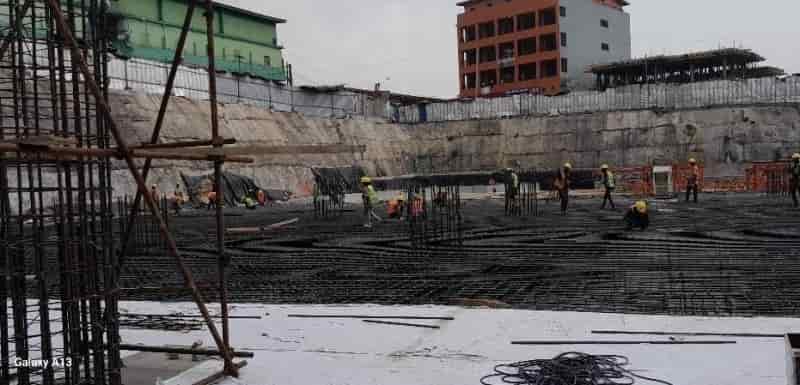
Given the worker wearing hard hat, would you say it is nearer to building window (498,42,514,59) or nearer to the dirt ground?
the dirt ground

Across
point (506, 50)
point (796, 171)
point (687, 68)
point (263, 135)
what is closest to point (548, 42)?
point (506, 50)

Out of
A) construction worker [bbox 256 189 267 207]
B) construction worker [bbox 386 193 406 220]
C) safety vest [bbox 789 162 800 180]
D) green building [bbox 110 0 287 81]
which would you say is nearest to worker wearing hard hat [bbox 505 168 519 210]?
construction worker [bbox 386 193 406 220]

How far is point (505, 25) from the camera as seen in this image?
64312 millimetres

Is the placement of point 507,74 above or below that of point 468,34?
below

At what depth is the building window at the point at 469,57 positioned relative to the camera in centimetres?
6638

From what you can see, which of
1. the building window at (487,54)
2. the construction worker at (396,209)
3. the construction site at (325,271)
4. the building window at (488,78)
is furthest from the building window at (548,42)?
the construction worker at (396,209)

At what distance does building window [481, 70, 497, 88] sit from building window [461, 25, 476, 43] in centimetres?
360

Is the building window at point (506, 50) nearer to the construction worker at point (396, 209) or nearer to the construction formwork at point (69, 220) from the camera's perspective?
the construction worker at point (396, 209)

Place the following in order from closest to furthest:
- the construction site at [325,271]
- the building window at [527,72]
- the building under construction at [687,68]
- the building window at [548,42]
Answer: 1. the construction site at [325,271]
2. the building under construction at [687,68]
3. the building window at [548,42]
4. the building window at [527,72]

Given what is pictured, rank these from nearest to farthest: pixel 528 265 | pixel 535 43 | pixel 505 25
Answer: pixel 528 265, pixel 535 43, pixel 505 25

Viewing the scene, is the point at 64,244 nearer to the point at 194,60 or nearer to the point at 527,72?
the point at 194,60

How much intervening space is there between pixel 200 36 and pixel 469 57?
86.9 ft

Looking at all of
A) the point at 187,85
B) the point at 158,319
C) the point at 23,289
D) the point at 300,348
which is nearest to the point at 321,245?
the point at 158,319

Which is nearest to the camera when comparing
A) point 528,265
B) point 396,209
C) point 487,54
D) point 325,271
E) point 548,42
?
point 528,265
